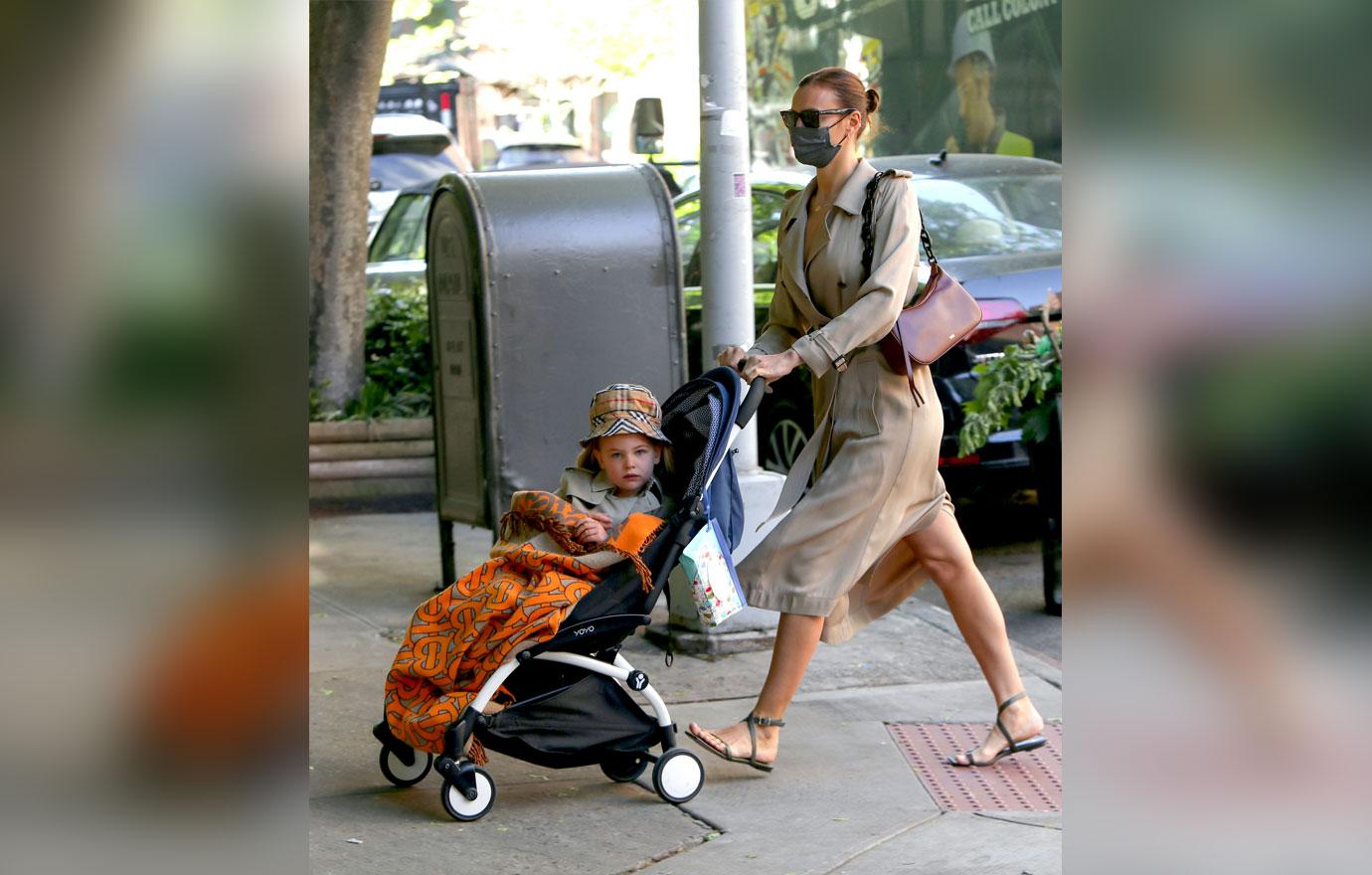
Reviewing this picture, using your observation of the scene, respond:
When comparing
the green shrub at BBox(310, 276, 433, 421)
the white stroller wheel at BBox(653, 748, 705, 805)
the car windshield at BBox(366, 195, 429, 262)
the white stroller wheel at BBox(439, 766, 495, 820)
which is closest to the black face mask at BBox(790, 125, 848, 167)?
the white stroller wheel at BBox(653, 748, 705, 805)

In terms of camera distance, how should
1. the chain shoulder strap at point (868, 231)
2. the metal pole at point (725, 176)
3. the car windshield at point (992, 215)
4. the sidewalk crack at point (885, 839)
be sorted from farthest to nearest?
the car windshield at point (992, 215), the metal pole at point (725, 176), the chain shoulder strap at point (868, 231), the sidewalk crack at point (885, 839)

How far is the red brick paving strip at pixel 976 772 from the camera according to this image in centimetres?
477

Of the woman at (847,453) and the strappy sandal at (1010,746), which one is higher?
the woman at (847,453)

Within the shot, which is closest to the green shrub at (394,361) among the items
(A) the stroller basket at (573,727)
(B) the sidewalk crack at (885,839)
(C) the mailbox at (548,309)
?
(C) the mailbox at (548,309)

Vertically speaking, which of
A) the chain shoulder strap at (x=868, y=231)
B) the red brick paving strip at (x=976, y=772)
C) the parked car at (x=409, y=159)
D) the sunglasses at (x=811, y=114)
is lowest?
the red brick paving strip at (x=976, y=772)

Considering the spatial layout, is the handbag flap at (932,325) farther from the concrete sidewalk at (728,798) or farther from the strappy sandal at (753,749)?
the concrete sidewalk at (728,798)

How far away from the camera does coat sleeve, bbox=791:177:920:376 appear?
466 centimetres

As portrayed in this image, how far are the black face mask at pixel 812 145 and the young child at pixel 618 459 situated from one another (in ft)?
2.83

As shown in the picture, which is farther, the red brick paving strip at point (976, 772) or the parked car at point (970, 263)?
the parked car at point (970, 263)

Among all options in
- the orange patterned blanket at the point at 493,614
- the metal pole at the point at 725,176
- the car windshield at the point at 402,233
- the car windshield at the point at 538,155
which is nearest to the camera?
the orange patterned blanket at the point at 493,614

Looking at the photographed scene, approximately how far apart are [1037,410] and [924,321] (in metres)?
2.27

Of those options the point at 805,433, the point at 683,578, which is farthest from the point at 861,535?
the point at 805,433

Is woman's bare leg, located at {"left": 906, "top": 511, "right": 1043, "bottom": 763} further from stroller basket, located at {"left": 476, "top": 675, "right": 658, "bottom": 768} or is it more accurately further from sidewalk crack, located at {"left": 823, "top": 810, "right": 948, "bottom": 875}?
stroller basket, located at {"left": 476, "top": 675, "right": 658, "bottom": 768}

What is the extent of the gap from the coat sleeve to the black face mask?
20 cm
